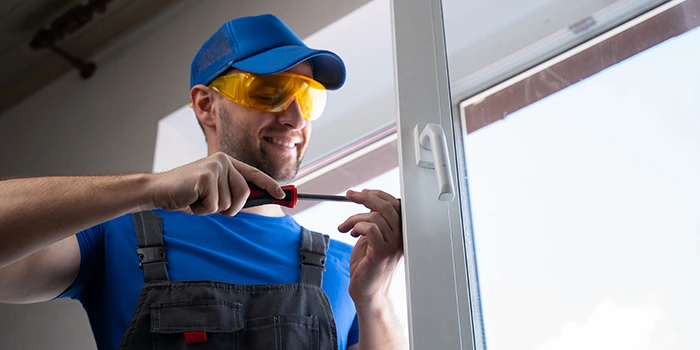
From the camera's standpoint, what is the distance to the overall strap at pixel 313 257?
1314mm

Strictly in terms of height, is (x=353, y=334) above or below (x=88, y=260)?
below

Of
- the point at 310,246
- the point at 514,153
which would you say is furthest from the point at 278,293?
the point at 514,153

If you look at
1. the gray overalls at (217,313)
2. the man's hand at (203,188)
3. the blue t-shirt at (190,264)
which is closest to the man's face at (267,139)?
the blue t-shirt at (190,264)

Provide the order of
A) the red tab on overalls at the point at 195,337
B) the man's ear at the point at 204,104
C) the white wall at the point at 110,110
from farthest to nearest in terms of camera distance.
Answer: the white wall at the point at 110,110
the man's ear at the point at 204,104
the red tab on overalls at the point at 195,337

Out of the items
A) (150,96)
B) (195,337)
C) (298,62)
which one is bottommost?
(195,337)

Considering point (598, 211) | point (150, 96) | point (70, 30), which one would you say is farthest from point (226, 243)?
point (70, 30)

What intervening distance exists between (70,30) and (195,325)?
62.9 inches

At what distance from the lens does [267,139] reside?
1.50 meters

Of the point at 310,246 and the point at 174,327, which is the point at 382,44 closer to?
the point at 310,246

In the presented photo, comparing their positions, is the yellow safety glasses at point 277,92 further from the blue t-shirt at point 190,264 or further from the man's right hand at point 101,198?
the man's right hand at point 101,198

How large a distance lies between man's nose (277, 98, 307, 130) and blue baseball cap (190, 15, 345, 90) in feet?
0.30

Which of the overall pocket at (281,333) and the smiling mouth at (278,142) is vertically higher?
the smiling mouth at (278,142)

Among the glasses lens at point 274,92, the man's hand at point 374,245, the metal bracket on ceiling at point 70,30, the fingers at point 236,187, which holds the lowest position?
the man's hand at point 374,245

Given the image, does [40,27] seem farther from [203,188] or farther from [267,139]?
[203,188]
